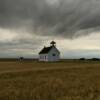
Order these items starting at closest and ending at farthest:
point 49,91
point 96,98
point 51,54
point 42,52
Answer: point 96,98
point 49,91
point 51,54
point 42,52

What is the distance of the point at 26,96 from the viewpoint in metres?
13.2

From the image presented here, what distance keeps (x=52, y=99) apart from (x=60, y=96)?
34.2 inches

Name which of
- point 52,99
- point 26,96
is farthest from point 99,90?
point 26,96

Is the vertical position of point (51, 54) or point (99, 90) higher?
point (51, 54)

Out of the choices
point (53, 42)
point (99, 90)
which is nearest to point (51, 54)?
point (53, 42)

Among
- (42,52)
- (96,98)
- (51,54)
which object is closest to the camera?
(96,98)

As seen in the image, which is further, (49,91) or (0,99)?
(49,91)

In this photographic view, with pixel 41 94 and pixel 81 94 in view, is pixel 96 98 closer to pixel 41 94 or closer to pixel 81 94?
pixel 81 94

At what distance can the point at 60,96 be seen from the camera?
1307 cm

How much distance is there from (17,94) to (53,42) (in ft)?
224

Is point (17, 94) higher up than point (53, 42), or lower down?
lower down

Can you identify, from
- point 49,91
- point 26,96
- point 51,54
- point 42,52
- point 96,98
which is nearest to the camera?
point 96,98

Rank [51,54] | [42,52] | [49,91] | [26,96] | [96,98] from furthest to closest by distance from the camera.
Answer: [42,52] → [51,54] → [49,91] → [26,96] → [96,98]

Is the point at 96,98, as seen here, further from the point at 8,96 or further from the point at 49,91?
the point at 8,96
